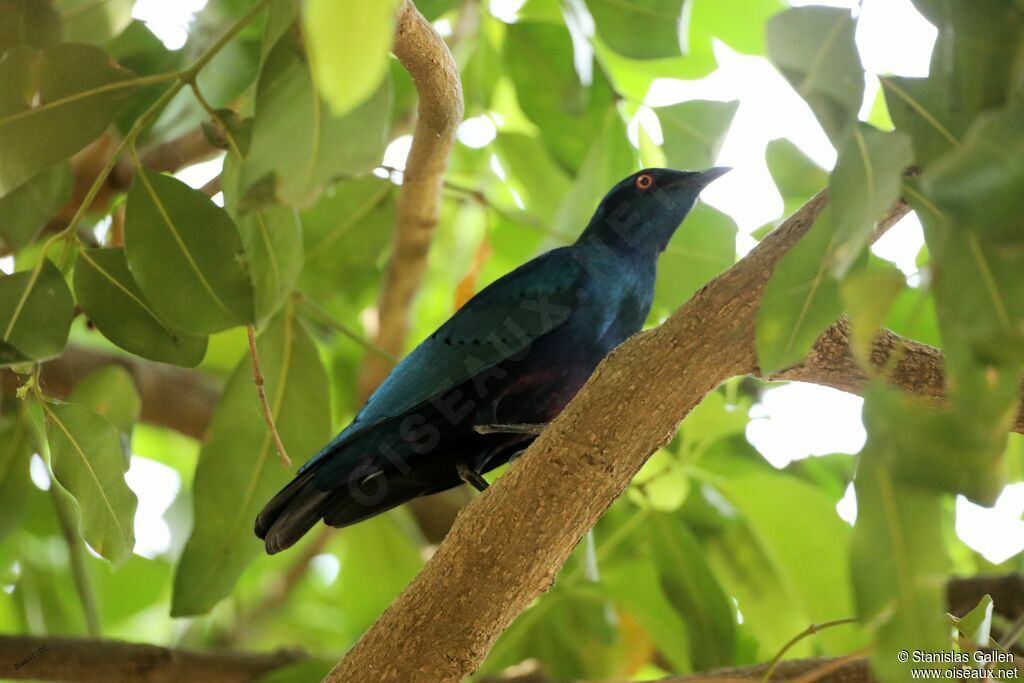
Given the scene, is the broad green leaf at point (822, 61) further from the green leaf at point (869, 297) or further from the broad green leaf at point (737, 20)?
the broad green leaf at point (737, 20)

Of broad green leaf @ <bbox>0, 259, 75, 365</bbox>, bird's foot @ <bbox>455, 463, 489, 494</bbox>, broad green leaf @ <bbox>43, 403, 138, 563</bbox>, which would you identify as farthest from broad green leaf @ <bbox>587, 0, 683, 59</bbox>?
broad green leaf @ <bbox>43, 403, 138, 563</bbox>

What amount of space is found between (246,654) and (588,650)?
1.19m

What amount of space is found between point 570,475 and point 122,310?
115cm

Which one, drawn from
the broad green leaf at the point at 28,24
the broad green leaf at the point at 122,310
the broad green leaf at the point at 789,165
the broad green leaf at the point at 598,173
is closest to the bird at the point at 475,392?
the broad green leaf at the point at 598,173

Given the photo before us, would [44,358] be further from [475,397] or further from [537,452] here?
[475,397]

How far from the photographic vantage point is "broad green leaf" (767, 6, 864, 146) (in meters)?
1.54

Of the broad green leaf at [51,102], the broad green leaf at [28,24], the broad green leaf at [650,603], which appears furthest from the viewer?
the broad green leaf at [650,603]

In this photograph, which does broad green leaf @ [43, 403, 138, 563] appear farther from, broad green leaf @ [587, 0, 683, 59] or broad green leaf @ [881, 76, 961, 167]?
broad green leaf @ [587, 0, 683, 59]

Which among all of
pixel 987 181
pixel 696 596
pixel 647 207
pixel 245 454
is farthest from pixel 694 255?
pixel 987 181

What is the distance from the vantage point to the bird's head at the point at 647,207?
384cm

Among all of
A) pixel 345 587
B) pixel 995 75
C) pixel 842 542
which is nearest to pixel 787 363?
pixel 995 75

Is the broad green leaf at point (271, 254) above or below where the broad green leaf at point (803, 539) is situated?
above

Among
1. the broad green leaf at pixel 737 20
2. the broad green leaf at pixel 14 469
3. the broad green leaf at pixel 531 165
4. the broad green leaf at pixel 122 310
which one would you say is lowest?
the broad green leaf at pixel 14 469

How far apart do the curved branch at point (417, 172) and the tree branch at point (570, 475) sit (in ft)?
2.73
